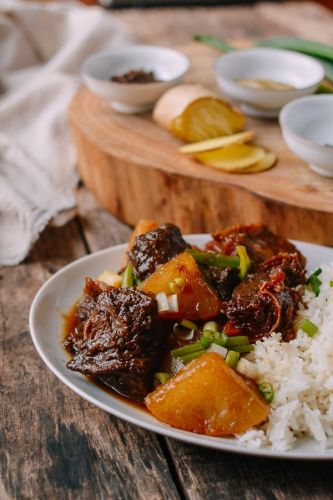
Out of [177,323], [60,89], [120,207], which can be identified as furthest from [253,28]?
[177,323]

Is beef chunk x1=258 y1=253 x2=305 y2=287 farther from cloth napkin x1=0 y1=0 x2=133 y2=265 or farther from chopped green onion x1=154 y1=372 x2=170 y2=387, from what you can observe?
cloth napkin x1=0 y1=0 x2=133 y2=265

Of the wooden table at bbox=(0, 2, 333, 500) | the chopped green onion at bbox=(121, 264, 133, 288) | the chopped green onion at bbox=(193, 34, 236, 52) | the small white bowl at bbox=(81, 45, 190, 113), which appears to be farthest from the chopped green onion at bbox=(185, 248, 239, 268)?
the chopped green onion at bbox=(193, 34, 236, 52)

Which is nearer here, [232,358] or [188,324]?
[232,358]

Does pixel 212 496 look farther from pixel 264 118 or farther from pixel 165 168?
pixel 264 118

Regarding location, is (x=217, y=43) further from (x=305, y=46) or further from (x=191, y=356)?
(x=191, y=356)

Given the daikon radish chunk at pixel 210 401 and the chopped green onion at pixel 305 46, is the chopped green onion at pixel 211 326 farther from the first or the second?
the chopped green onion at pixel 305 46

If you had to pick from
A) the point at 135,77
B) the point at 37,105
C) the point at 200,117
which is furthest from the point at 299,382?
the point at 37,105

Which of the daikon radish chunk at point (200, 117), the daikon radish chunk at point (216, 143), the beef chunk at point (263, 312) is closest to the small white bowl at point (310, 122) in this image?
the daikon radish chunk at point (216, 143)
